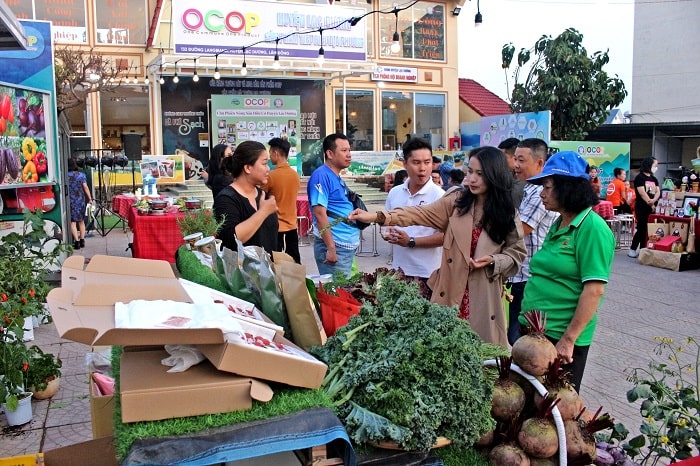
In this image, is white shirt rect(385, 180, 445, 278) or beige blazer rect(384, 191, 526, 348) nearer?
beige blazer rect(384, 191, 526, 348)

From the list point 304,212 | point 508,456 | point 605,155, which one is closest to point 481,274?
point 508,456

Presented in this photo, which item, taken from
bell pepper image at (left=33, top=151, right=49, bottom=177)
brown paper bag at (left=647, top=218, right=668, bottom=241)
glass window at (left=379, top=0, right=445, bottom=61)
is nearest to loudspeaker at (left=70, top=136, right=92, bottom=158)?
bell pepper image at (left=33, top=151, right=49, bottom=177)

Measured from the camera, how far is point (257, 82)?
838 inches

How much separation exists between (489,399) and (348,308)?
648 mm

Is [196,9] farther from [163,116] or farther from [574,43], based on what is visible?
[574,43]

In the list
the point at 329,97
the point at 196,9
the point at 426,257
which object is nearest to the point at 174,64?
the point at 196,9

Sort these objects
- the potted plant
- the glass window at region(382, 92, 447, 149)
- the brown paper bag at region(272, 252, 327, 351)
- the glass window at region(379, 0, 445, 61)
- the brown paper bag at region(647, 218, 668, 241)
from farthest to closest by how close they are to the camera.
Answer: the glass window at region(382, 92, 447, 149) → the glass window at region(379, 0, 445, 61) → the brown paper bag at region(647, 218, 668, 241) → the potted plant → the brown paper bag at region(272, 252, 327, 351)

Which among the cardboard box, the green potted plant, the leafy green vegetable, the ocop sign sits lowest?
the cardboard box

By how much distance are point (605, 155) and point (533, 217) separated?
551 inches

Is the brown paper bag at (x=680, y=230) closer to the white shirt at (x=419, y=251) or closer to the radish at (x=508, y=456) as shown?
the white shirt at (x=419, y=251)

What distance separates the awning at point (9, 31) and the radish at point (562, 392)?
212 inches

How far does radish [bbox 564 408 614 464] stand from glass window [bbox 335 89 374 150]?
21.6 m

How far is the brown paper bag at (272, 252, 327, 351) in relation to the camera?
7.70ft

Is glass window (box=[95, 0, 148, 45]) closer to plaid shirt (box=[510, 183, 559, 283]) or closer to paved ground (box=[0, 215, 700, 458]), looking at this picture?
paved ground (box=[0, 215, 700, 458])
